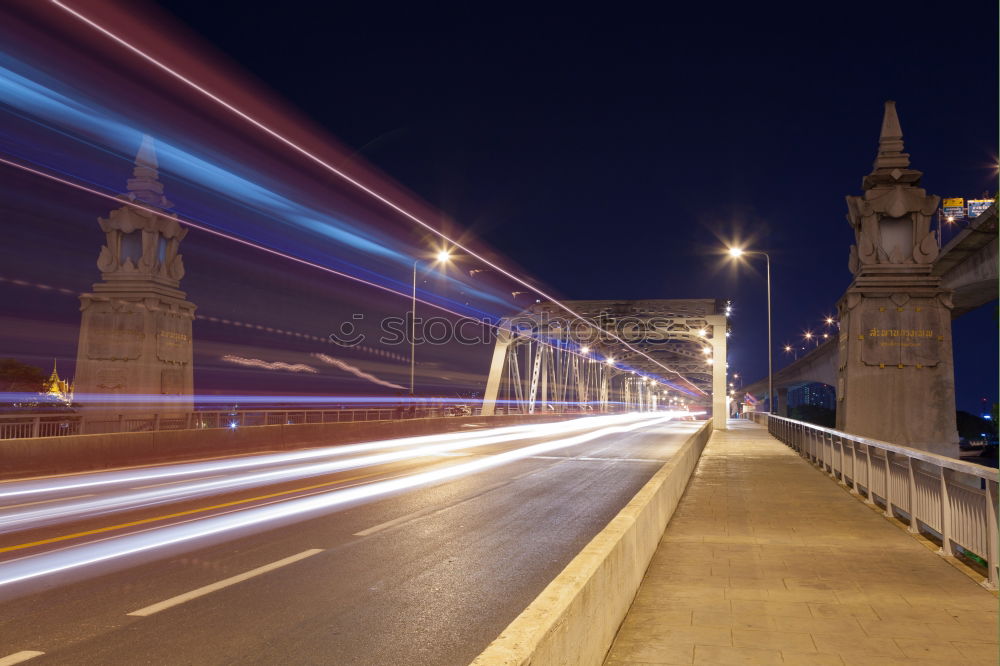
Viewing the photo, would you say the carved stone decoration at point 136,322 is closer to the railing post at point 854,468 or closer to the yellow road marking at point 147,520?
the yellow road marking at point 147,520

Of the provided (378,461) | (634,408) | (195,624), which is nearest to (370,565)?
(195,624)

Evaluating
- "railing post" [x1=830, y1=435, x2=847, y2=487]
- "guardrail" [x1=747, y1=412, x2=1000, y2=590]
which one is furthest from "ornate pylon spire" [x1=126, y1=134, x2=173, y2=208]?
"guardrail" [x1=747, y1=412, x2=1000, y2=590]

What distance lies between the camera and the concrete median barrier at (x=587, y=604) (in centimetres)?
322

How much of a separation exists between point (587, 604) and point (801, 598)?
3095 millimetres

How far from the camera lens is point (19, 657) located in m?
5.37

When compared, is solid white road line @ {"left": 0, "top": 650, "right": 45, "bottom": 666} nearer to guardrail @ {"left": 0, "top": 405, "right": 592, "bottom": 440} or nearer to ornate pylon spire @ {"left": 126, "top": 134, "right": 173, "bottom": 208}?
guardrail @ {"left": 0, "top": 405, "right": 592, "bottom": 440}

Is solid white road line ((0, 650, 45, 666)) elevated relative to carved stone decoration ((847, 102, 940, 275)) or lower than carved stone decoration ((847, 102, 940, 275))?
lower

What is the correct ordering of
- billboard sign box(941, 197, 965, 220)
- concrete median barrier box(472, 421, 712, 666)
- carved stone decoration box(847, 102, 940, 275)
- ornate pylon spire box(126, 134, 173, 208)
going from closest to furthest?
1. concrete median barrier box(472, 421, 712, 666)
2. carved stone decoration box(847, 102, 940, 275)
3. ornate pylon spire box(126, 134, 173, 208)
4. billboard sign box(941, 197, 965, 220)

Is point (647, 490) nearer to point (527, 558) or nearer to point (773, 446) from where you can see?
point (527, 558)

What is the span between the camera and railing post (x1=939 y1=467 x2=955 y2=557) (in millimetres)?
8305

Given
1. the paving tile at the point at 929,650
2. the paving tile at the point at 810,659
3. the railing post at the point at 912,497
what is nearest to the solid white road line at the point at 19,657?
the paving tile at the point at 810,659

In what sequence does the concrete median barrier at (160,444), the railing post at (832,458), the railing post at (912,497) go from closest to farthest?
the railing post at (912,497) < the railing post at (832,458) < the concrete median barrier at (160,444)

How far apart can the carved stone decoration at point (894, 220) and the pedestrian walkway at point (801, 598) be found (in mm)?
20905

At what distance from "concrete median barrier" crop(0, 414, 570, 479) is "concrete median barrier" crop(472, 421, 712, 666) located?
48.4 feet
